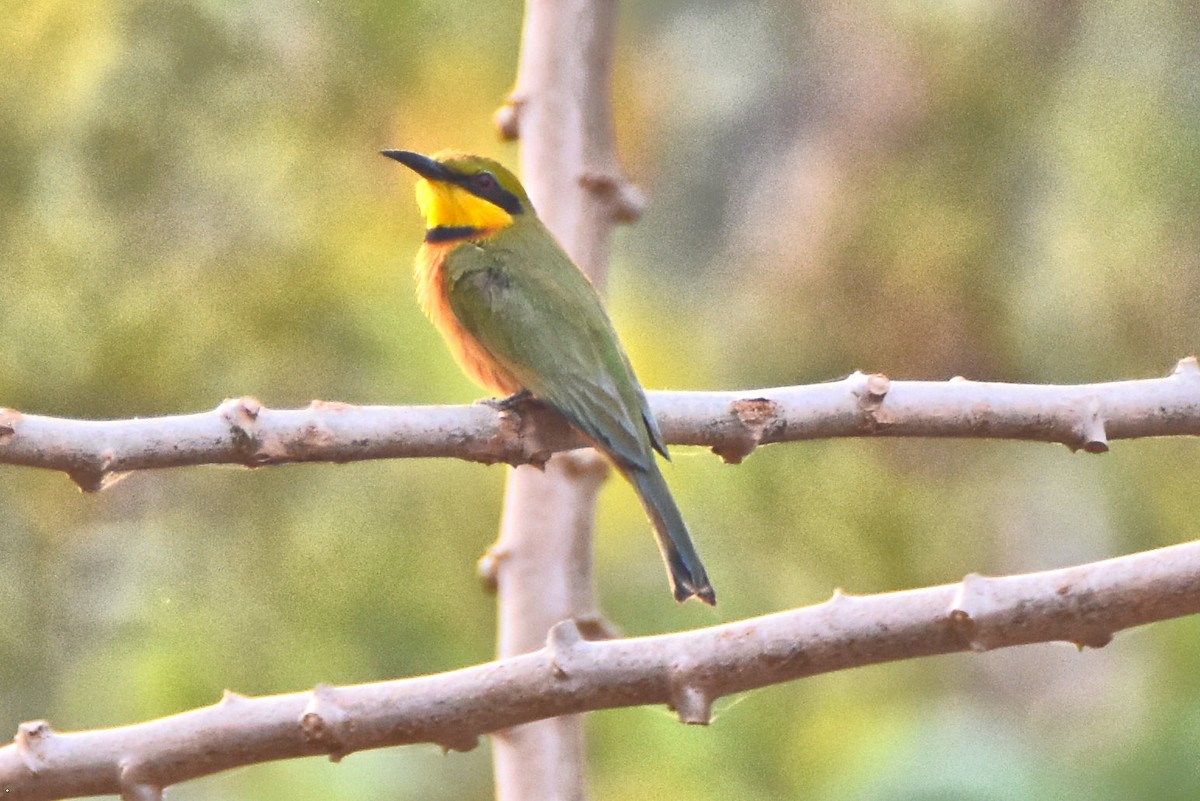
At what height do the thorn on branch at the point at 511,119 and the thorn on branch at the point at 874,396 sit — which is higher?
the thorn on branch at the point at 511,119

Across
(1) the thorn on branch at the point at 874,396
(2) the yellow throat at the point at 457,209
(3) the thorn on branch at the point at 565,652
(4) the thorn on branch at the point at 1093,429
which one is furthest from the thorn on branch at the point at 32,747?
(2) the yellow throat at the point at 457,209

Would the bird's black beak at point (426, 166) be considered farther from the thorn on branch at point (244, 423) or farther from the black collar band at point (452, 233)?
the thorn on branch at point (244, 423)

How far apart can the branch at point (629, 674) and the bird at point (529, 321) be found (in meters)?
0.31

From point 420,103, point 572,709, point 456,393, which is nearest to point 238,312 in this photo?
point 456,393

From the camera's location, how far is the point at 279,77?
2.59 m

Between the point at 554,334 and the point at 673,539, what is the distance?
0.33m

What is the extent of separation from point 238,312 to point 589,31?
74cm

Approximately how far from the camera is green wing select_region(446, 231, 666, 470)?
146cm

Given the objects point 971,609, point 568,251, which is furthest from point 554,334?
point 971,609

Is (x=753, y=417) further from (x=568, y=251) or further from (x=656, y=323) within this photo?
(x=656, y=323)

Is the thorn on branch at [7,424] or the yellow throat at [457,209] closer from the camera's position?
the thorn on branch at [7,424]

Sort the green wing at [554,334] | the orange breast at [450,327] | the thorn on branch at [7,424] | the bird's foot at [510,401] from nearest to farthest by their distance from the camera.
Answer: the thorn on branch at [7,424] < the bird's foot at [510,401] < the green wing at [554,334] < the orange breast at [450,327]

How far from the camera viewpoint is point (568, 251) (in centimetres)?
192

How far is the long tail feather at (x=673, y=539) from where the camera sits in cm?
141
